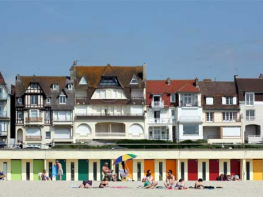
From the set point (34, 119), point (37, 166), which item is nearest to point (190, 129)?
point (34, 119)

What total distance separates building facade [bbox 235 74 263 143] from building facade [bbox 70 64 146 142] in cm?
1001

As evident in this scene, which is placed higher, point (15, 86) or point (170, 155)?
point (15, 86)

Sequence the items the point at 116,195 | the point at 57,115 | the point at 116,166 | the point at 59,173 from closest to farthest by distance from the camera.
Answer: the point at 116,195 < the point at 59,173 < the point at 116,166 < the point at 57,115

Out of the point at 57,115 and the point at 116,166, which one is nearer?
the point at 116,166

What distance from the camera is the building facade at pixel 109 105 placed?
77.8 metres

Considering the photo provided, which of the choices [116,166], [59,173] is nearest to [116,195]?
[59,173]

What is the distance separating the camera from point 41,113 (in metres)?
77.2

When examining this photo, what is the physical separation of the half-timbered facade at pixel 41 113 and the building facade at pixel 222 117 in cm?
1359

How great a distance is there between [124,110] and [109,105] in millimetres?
1636

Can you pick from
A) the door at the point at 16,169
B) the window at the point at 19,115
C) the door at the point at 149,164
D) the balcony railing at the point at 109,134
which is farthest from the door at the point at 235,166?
the window at the point at 19,115

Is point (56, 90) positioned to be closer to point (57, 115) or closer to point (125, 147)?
point (57, 115)

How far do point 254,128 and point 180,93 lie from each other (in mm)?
8433

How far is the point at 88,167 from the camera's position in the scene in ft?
189

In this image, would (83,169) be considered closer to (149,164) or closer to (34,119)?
(149,164)
